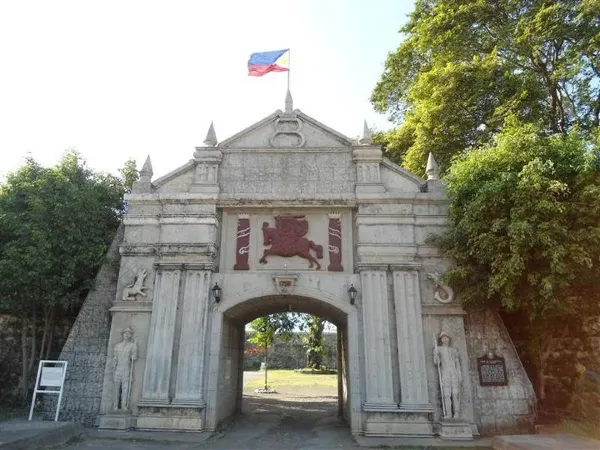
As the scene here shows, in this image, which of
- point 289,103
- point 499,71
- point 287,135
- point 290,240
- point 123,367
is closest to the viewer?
point 123,367

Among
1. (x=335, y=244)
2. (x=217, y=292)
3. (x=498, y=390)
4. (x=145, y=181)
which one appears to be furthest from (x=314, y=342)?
(x=145, y=181)

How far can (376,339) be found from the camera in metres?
11.4

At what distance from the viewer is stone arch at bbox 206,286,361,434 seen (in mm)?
11234

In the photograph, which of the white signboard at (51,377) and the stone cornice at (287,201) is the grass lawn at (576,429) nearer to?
the stone cornice at (287,201)

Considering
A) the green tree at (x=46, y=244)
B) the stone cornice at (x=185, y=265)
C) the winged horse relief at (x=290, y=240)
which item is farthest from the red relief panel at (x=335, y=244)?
the green tree at (x=46, y=244)

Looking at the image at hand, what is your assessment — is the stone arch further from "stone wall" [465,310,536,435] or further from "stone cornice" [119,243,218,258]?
"stone wall" [465,310,536,435]

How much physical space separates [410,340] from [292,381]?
19.0m

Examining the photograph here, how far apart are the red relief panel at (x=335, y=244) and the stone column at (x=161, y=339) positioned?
14.2 feet

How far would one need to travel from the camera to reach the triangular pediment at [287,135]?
1329cm

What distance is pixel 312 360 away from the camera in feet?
111

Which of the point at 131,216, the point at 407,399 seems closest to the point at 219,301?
the point at 131,216

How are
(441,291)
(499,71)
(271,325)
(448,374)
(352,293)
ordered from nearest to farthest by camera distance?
(448,374) < (352,293) < (441,291) < (499,71) < (271,325)

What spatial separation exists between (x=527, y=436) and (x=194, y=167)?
1122cm

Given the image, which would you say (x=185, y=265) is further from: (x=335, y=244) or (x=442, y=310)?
(x=442, y=310)
